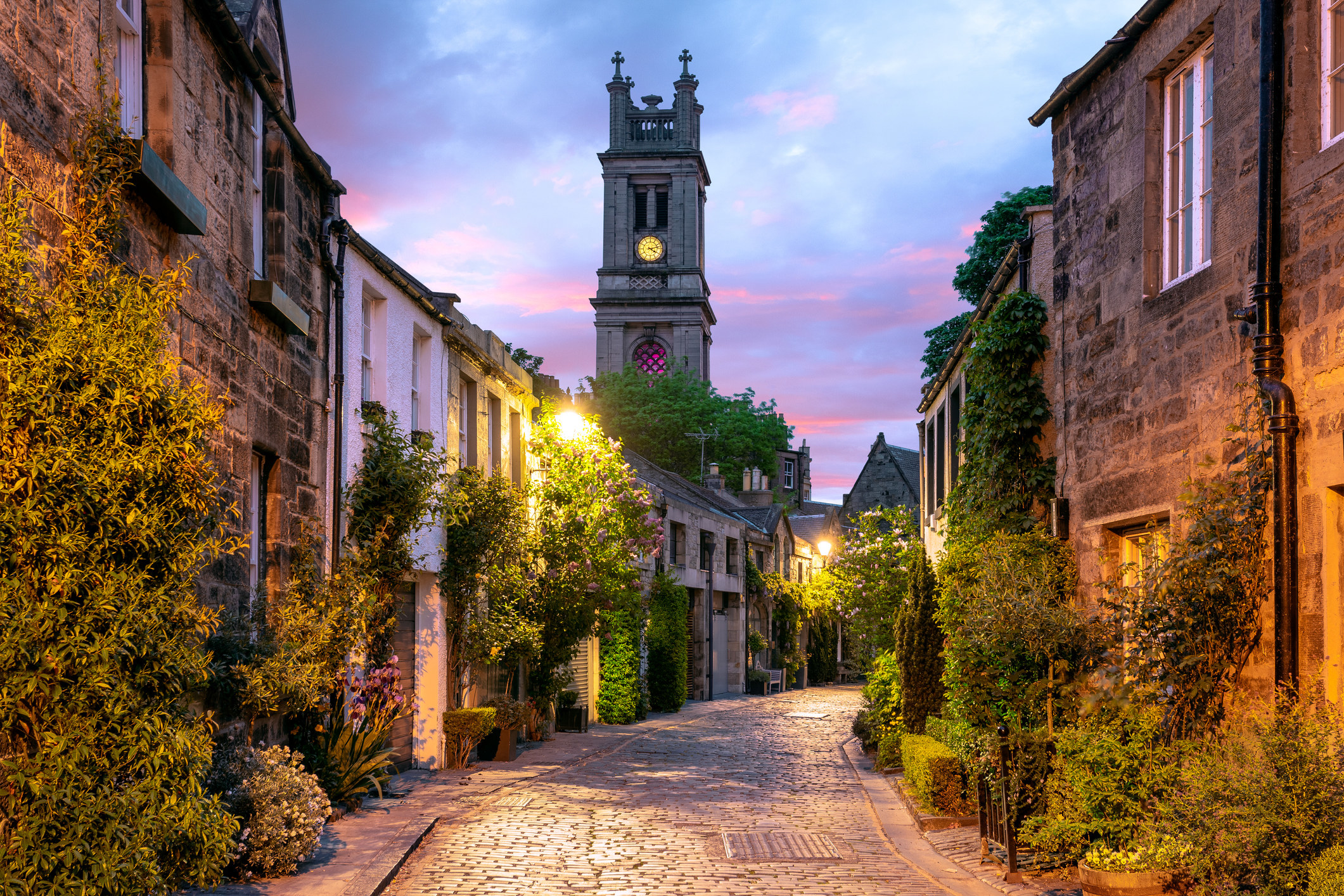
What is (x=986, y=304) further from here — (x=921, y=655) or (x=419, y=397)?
(x=419, y=397)

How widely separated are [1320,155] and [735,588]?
33302mm

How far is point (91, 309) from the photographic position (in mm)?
5711

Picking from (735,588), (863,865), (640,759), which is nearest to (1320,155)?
(863,865)

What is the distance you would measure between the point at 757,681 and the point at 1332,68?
112ft

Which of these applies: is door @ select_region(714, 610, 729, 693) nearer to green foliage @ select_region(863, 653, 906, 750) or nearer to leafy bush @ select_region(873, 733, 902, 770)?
green foliage @ select_region(863, 653, 906, 750)

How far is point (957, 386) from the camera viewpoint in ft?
54.7

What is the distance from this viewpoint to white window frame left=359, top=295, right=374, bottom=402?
44.9 ft

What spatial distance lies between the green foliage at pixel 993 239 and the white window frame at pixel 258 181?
2097 centimetres

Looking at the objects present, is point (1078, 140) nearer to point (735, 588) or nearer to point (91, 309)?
point (91, 309)

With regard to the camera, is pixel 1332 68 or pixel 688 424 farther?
pixel 688 424

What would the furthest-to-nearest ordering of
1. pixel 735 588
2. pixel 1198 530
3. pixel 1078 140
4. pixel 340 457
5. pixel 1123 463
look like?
1. pixel 735 588
2. pixel 340 457
3. pixel 1078 140
4. pixel 1123 463
5. pixel 1198 530

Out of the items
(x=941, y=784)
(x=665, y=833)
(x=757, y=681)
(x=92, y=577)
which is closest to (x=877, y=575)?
(x=941, y=784)

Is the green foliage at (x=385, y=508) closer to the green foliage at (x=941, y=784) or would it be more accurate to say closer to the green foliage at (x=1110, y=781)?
the green foliage at (x=941, y=784)

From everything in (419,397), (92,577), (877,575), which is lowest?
(877,575)
